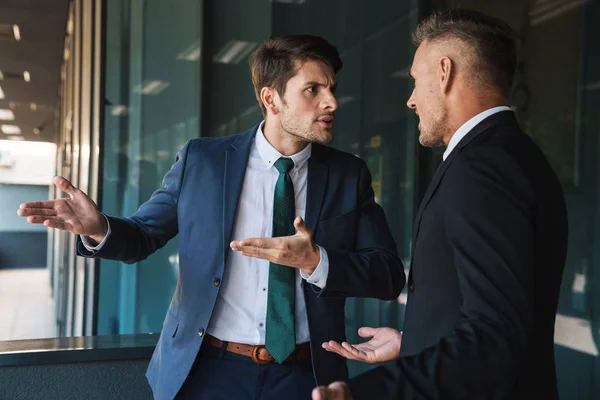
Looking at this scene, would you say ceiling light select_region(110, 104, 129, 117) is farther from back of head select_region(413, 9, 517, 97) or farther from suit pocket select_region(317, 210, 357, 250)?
back of head select_region(413, 9, 517, 97)

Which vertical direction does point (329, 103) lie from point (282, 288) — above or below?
above

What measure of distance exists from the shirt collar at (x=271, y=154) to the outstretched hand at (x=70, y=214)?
22.0 inches

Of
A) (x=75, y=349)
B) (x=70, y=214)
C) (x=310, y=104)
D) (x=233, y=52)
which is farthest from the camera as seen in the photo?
(x=233, y=52)

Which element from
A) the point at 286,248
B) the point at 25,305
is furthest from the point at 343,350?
the point at 25,305

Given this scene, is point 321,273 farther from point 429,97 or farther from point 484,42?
point 484,42

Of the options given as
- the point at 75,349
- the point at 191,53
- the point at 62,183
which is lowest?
the point at 75,349

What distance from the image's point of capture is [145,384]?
3086 millimetres

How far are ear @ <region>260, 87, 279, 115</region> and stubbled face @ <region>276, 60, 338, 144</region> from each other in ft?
0.06

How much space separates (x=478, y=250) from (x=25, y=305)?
7.64m

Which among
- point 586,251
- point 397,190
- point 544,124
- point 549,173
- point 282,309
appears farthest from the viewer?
point 397,190

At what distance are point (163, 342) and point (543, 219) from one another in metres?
1.35

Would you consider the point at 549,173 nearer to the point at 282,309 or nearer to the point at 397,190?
the point at 282,309

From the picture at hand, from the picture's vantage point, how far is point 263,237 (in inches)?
73.7

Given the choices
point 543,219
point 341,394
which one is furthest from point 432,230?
point 341,394
